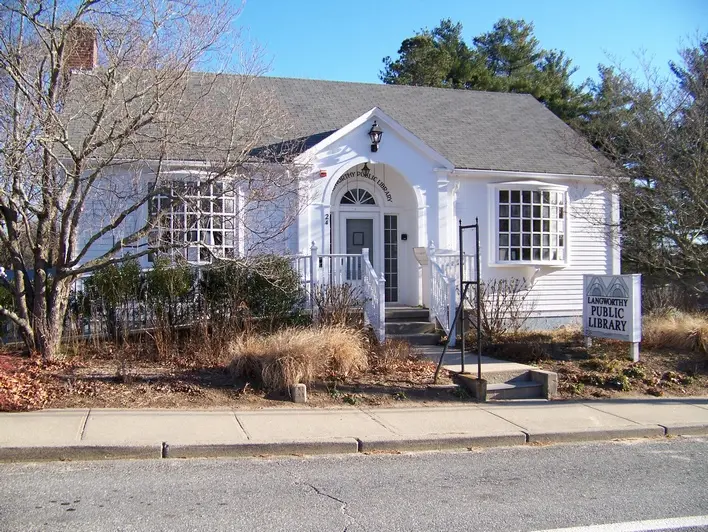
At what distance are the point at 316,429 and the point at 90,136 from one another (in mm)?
4604

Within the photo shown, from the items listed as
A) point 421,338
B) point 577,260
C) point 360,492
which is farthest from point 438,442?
point 577,260

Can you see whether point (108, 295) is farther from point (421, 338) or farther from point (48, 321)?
point (421, 338)

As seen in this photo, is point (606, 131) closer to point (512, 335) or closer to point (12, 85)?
point (512, 335)

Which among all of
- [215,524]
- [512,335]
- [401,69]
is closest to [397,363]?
[512,335]

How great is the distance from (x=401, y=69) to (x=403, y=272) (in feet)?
63.1

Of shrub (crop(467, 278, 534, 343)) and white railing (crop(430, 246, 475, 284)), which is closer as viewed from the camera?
shrub (crop(467, 278, 534, 343))

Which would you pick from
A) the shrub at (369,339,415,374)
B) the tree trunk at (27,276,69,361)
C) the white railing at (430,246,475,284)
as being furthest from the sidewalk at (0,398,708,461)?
the white railing at (430,246,475,284)

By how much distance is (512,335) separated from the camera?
1226 centimetres

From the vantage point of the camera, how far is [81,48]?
9.80m

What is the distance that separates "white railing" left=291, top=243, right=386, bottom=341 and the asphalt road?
4.62 m

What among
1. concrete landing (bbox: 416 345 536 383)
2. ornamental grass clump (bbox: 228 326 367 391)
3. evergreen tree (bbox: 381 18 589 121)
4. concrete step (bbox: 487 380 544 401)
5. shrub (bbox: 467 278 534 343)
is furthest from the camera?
evergreen tree (bbox: 381 18 589 121)

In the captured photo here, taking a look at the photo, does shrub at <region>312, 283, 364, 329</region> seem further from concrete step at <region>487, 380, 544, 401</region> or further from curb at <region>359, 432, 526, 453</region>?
curb at <region>359, 432, 526, 453</region>

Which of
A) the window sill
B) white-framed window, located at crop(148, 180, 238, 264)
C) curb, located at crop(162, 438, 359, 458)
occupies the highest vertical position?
white-framed window, located at crop(148, 180, 238, 264)

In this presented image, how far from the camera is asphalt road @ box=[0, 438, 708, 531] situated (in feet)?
16.3
